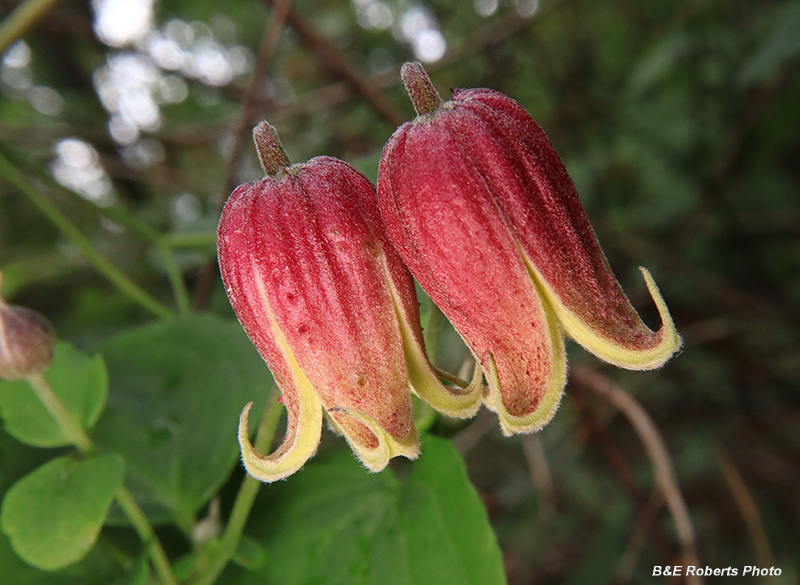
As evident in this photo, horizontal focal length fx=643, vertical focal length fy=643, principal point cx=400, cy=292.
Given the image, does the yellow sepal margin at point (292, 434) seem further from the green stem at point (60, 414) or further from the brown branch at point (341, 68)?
the brown branch at point (341, 68)

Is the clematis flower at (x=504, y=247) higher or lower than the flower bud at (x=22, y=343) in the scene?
lower

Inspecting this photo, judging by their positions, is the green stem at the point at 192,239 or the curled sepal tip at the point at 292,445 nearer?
the curled sepal tip at the point at 292,445

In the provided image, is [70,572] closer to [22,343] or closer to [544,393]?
[22,343]

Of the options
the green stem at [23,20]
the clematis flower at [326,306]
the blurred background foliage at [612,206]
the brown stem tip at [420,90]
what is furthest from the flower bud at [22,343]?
the blurred background foliage at [612,206]

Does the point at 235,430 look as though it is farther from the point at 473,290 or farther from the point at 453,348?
the point at 453,348

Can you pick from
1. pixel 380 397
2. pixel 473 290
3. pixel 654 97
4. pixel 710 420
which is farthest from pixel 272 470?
pixel 654 97

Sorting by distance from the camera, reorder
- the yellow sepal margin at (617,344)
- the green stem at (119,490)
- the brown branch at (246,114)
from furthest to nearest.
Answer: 1. the brown branch at (246,114)
2. the green stem at (119,490)
3. the yellow sepal margin at (617,344)
